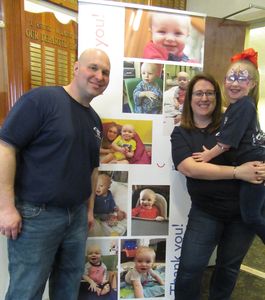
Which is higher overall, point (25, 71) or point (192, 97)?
point (25, 71)

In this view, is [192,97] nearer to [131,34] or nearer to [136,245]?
[131,34]

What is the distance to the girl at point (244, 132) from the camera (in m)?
1.28

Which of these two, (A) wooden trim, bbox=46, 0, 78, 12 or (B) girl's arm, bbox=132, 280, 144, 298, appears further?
(B) girl's arm, bbox=132, 280, 144, 298

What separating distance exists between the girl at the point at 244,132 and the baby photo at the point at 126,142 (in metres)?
0.36

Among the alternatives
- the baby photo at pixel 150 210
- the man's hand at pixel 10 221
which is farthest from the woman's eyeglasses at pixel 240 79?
the man's hand at pixel 10 221

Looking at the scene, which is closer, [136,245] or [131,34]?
[131,34]

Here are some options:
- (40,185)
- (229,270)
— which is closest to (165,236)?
(229,270)

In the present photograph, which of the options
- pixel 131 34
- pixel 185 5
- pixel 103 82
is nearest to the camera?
pixel 103 82

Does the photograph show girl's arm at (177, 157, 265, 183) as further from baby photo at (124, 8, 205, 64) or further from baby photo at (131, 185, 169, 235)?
baby photo at (124, 8, 205, 64)

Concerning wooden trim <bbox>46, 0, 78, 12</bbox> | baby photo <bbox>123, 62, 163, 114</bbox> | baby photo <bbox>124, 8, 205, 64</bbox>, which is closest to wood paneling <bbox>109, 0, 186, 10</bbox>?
wooden trim <bbox>46, 0, 78, 12</bbox>

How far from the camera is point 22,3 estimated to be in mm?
1436

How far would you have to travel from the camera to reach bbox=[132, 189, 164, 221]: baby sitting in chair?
67.2 inches

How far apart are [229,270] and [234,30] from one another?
1.69 metres

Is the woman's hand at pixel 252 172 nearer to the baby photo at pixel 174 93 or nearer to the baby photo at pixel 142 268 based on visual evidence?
the baby photo at pixel 174 93
